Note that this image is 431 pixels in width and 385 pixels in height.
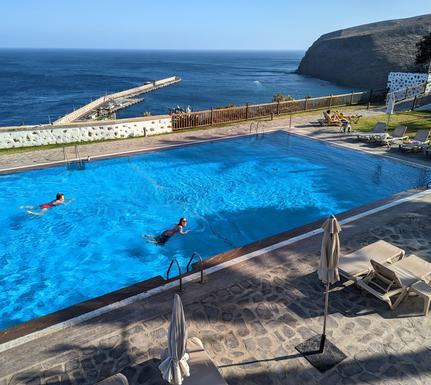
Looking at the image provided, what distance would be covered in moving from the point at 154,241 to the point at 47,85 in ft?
285

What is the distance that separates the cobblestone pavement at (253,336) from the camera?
17.3ft

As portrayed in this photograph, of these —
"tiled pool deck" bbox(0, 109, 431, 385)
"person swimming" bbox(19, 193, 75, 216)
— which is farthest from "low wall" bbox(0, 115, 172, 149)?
"tiled pool deck" bbox(0, 109, 431, 385)

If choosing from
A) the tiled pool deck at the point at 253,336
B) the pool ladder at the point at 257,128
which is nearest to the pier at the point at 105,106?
the pool ladder at the point at 257,128

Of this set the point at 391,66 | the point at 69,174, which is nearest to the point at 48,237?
the point at 69,174

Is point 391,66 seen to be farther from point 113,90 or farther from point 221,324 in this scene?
point 221,324

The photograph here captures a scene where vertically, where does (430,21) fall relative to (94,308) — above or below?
above

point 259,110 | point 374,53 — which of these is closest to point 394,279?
point 259,110

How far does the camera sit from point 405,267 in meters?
7.21

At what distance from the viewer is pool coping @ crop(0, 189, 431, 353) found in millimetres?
5996

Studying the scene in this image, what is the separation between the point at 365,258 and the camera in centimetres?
760

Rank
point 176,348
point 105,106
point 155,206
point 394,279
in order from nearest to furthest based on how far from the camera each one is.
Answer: point 176,348, point 394,279, point 155,206, point 105,106

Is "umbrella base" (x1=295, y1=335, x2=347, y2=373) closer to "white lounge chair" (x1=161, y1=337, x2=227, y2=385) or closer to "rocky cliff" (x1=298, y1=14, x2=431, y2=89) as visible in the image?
"white lounge chair" (x1=161, y1=337, x2=227, y2=385)

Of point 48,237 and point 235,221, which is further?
point 235,221

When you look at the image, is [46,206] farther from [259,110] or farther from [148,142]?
[259,110]
